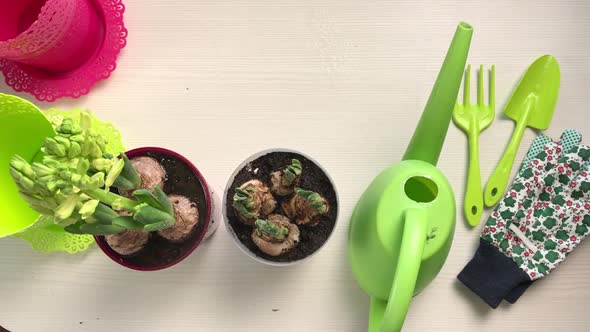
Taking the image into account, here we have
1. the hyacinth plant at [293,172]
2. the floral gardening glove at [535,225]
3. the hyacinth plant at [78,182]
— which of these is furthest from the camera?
the floral gardening glove at [535,225]

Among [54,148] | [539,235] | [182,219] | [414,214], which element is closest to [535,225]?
→ [539,235]

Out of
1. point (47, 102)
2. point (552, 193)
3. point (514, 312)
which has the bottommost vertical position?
point (514, 312)

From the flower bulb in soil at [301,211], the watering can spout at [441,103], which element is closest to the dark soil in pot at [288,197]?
the flower bulb in soil at [301,211]

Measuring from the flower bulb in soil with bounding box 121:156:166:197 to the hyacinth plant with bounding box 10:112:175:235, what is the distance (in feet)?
0.21

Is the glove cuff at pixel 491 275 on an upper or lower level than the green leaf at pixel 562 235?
lower

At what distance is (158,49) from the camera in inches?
22.2

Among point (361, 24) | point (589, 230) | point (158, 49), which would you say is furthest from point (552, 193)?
point (158, 49)

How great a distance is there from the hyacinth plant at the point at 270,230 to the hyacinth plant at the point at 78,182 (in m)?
0.08

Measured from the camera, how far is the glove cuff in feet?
1.62

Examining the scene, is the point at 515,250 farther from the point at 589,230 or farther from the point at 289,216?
the point at 289,216

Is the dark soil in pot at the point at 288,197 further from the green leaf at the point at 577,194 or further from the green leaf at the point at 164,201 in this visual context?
the green leaf at the point at 577,194

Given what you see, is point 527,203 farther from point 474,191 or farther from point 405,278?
point 405,278

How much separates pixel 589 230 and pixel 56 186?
0.54 metres

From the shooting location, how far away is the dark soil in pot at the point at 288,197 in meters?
0.44
